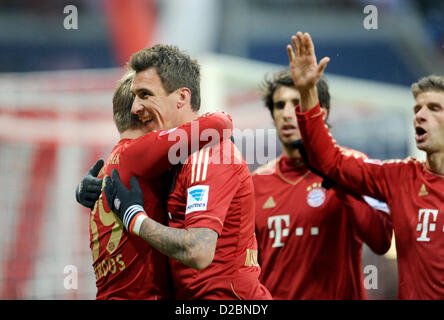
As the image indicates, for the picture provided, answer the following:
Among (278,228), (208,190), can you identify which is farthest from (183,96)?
(278,228)

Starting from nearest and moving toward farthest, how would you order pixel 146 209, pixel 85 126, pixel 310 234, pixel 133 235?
pixel 133 235
pixel 146 209
pixel 310 234
pixel 85 126

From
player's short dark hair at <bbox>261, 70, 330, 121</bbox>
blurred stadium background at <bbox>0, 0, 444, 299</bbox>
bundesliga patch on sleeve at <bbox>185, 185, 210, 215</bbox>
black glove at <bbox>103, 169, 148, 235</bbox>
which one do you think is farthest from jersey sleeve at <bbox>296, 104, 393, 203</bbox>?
blurred stadium background at <bbox>0, 0, 444, 299</bbox>

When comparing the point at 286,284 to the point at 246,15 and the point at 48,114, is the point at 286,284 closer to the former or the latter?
the point at 48,114

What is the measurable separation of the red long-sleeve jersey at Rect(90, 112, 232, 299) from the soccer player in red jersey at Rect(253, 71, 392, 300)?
3.74 ft

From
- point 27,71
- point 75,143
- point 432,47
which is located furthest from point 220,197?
point 27,71

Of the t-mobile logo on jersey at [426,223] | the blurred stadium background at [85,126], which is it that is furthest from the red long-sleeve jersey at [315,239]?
the blurred stadium background at [85,126]

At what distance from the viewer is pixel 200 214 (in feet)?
7.76

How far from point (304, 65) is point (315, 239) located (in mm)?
1076

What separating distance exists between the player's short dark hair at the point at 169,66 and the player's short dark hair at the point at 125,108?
15 centimetres

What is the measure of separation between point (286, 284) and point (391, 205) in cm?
82

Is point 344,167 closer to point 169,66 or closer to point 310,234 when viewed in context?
point 310,234

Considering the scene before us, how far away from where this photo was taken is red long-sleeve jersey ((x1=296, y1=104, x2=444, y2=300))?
3033mm

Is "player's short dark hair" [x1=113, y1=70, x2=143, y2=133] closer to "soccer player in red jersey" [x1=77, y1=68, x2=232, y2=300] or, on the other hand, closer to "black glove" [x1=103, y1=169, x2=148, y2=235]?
"soccer player in red jersey" [x1=77, y1=68, x2=232, y2=300]

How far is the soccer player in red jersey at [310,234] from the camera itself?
3453 mm
